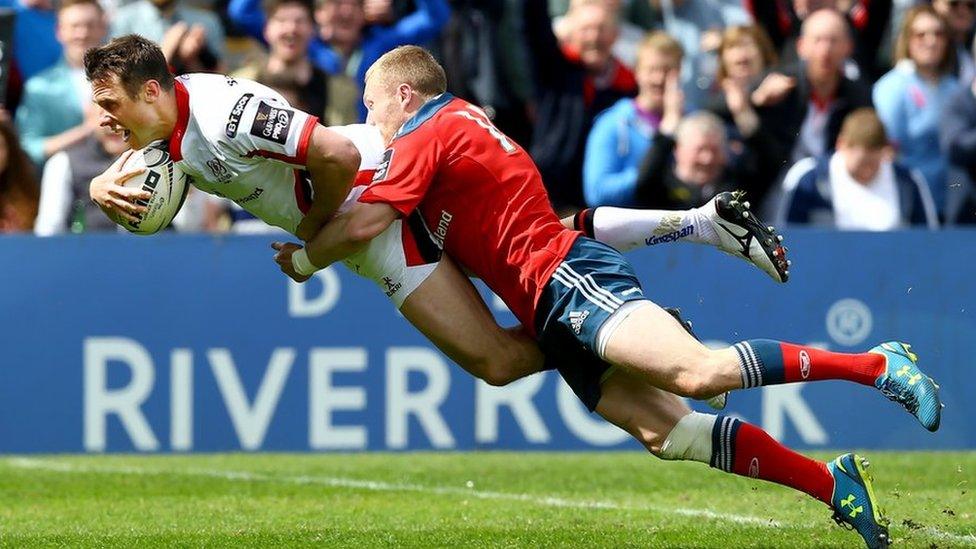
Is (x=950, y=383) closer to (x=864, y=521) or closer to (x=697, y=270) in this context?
(x=697, y=270)

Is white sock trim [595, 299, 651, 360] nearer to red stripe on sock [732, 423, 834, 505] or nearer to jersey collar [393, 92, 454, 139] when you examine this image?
red stripe on sock [732, 423, 834, 505]

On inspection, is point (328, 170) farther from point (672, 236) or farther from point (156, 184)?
point (672, 236)

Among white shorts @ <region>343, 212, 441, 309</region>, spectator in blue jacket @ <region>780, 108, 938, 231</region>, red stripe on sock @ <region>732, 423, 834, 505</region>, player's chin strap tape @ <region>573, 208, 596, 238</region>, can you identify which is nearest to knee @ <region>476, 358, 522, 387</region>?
white shorts @ <region>343, 212, 441, 309</region>

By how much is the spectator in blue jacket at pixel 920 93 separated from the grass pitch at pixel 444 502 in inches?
111

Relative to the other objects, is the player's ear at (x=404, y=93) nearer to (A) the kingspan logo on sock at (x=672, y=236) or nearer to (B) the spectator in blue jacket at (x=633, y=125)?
(A) the kingspan logo on sock at (x=672, y=236)

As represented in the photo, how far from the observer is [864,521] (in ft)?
24.1

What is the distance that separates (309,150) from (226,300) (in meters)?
5.34

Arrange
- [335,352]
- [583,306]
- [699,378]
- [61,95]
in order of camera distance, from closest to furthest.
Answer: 1. [699,378]
2. [583,306]
3. [335,352]
4. [61,95]

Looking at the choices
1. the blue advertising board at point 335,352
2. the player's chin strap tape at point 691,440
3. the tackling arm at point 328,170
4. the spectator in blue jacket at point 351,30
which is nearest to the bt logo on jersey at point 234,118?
the tackling arm at point 328,170

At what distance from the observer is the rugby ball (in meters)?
7.22

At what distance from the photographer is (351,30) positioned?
46.5ft

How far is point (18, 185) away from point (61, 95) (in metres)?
1.02

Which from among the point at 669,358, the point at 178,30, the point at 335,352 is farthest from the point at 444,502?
the point at 178,30

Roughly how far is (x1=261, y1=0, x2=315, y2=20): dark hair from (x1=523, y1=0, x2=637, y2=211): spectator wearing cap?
1808mm
